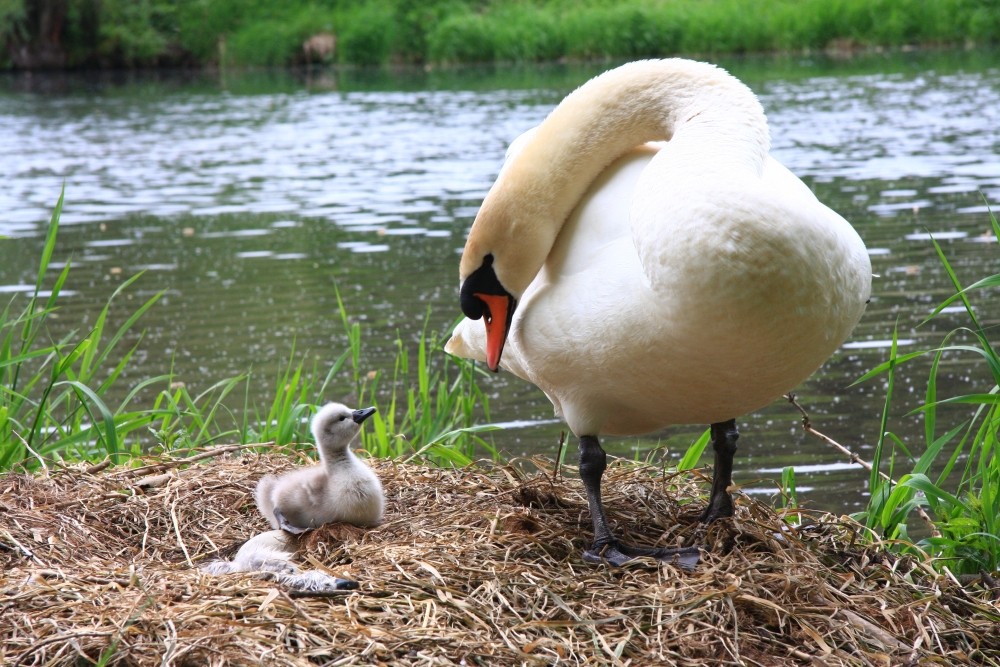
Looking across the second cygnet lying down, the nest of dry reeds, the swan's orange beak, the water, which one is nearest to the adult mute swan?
the swan's orange beak

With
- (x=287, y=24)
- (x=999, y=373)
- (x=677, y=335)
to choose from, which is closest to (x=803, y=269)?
(x=677, y=335)

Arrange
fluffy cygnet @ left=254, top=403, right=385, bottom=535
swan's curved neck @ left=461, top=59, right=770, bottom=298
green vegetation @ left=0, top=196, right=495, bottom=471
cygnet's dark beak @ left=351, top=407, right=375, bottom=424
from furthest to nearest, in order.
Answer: green vegetation @ left=0, top=196, right=495, bottom=471
cygnet's dark beak @ left=351, top=407, right=375, bottom=424
fluffy cygnet @ left=254, top=403, right=385, bottom=535
swan's curved neck @ left=461, top=59, right=770, bottom=298

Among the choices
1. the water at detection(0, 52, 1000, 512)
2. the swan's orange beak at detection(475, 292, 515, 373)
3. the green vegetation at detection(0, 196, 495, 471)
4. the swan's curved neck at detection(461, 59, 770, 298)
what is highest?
the swan's curved neck at detection(461, 59, 770, 298)

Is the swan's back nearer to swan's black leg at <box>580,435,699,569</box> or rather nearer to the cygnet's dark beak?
swan's black leg at <box>580,435,699,569</box>

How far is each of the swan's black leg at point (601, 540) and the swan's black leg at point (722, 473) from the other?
0.79 ft

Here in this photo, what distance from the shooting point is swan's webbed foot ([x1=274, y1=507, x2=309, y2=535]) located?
4152 mm

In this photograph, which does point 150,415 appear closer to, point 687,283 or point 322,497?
point 322,497

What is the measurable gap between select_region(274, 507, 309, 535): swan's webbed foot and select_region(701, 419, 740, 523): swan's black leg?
1301 millimetres

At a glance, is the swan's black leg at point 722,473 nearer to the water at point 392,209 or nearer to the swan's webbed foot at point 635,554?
the swan's webbed foot at point 635,554

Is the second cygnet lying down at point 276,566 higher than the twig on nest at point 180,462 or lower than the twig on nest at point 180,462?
higher

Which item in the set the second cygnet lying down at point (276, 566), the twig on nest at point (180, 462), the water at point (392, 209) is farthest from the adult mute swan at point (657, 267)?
the water at point (392, 209)

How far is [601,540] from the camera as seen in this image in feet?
12.8

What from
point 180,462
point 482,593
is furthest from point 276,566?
point 180,462

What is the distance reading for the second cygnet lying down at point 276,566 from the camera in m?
3.48
